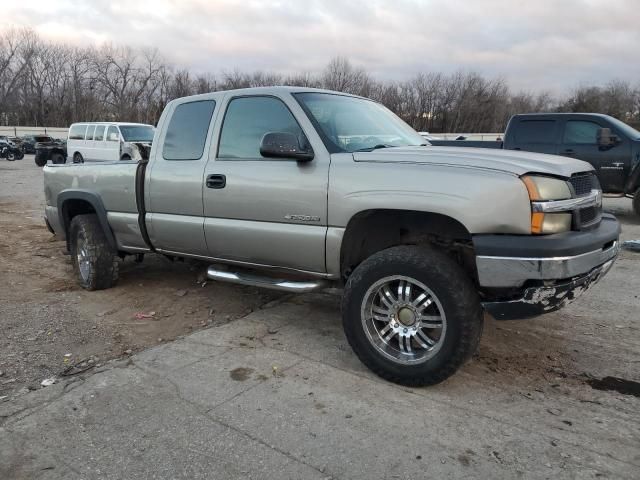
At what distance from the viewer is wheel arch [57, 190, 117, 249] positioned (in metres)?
5.37

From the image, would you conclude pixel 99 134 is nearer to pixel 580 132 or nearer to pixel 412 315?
pixel 580 132

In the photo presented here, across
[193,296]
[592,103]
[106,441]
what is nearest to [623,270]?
[193,296]

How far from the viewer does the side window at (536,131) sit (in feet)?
36.0

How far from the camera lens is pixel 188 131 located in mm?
4723

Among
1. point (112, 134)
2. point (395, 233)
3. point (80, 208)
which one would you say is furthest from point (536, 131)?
point (112, 134)

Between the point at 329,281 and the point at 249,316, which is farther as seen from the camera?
the point at 249,316

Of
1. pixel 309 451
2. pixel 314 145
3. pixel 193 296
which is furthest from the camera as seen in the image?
pixel 193 296

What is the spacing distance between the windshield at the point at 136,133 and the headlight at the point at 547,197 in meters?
17.8

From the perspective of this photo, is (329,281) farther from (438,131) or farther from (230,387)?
(438,131)

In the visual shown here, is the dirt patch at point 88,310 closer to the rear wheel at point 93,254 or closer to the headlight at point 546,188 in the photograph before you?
the rear wheel at point 93,254

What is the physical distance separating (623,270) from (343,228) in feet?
14.5

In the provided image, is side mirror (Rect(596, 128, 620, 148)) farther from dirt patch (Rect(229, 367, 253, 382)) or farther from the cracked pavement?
dirt patch (Rect(229, 367, 253, 382))

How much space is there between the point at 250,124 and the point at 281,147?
75 centimetres

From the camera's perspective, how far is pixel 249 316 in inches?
191
